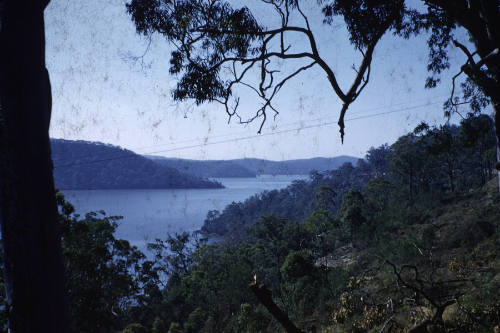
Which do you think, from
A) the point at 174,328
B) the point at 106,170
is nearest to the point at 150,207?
the point at 106,170

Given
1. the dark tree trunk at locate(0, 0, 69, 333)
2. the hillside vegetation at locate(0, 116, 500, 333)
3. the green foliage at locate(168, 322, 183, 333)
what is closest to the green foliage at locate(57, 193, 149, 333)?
the hillside vegetation at locate(0, 116, 500, 333)

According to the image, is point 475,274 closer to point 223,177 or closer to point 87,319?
point 87,319

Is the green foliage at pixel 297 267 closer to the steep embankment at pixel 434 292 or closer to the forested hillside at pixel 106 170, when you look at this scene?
the steep embankment at pixel 434 292

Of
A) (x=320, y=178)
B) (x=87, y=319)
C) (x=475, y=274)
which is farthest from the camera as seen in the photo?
(x=320, y=178)

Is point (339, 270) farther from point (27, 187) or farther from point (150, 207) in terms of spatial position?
point (150, 207)

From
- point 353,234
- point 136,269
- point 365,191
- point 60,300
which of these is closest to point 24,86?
point 60,300

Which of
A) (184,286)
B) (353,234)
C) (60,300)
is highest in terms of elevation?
(60,300)

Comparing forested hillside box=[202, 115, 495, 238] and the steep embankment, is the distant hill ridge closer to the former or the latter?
forested hillside box=[202, 115, 495, 238]
